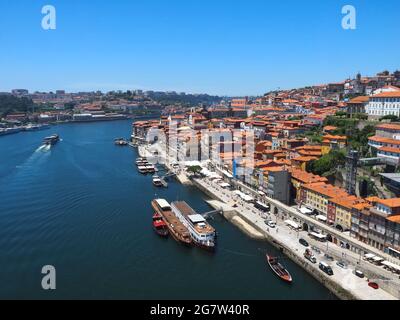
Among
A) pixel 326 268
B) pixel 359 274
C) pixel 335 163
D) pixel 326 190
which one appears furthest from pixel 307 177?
pixel 359 274

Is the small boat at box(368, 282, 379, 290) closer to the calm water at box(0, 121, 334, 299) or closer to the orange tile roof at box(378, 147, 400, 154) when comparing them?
the calm water at box(0, 121, 334, 299)

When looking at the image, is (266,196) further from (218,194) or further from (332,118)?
(332,118)

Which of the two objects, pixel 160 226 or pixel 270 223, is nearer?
pixel 270 223

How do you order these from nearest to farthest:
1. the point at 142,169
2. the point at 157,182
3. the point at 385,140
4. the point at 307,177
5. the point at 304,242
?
the point at 304,242 → the point at 307,177 → the point at 385,140 → the point at 157,182 → the point at 142,169

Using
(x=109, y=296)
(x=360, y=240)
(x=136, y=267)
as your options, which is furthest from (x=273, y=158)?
(x=109, y=296)

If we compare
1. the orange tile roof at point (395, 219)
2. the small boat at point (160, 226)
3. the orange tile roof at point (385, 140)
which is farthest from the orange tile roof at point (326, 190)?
the small boat at point (160, 226)

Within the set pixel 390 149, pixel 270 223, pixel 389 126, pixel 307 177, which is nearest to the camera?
pixel 270 223

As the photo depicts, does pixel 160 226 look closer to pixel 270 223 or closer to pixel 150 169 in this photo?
pixel 270 223
